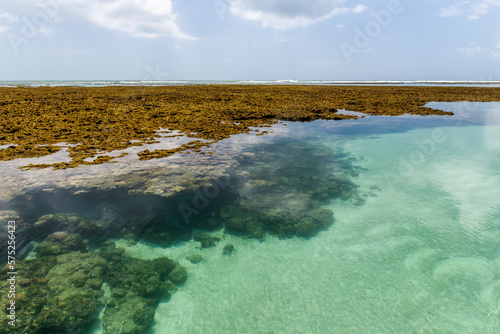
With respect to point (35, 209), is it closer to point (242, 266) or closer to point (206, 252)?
point (206, 252)

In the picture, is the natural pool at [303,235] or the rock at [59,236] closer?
the natural pool at [303,235]

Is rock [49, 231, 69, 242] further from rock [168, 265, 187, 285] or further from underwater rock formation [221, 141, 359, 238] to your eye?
underwater rock formation [221, 141, 359, 238]

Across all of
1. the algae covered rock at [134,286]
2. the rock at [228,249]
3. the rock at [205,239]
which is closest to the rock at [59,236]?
the algae covered rock at [134,286]

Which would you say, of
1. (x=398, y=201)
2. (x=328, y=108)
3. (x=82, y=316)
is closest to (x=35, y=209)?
(x=82, y=316)

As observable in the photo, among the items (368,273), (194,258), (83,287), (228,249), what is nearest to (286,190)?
(228,249)

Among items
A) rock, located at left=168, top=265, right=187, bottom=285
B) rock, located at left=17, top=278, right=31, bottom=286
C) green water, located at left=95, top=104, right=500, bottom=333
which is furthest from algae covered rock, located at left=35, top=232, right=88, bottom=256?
rock, located at left=168, top=265, right=187, bottom=285

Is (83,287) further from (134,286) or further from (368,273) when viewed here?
(368,273)

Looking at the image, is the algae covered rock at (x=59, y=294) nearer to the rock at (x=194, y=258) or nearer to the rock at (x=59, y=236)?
the rock at (x=59, y=236)
